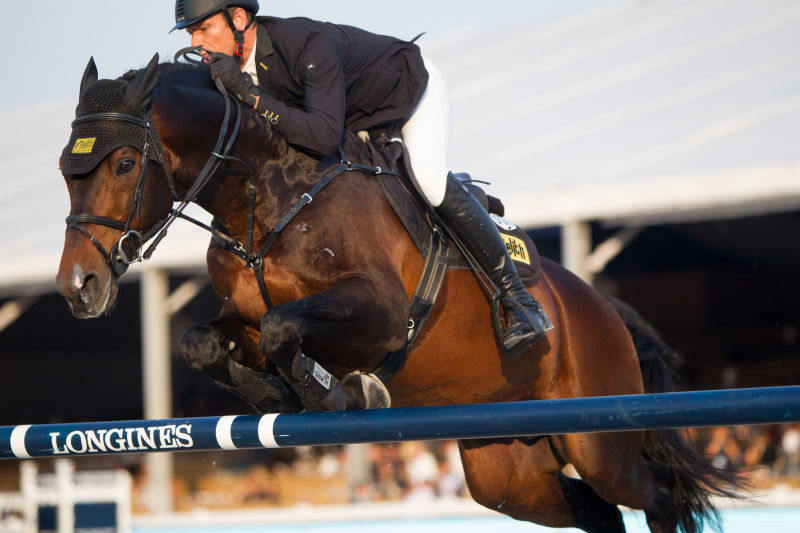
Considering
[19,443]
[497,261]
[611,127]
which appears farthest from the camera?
[611,127]

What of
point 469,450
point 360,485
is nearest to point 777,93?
point 360,485

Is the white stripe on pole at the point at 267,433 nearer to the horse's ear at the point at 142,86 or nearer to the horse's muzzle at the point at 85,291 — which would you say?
the horse's muzzle at the point at 85,291

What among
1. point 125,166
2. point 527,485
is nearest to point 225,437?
point 125,166

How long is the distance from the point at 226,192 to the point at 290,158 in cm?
25

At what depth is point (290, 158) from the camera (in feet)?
11.1

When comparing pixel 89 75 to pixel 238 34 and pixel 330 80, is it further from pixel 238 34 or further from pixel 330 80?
pixel 330 80

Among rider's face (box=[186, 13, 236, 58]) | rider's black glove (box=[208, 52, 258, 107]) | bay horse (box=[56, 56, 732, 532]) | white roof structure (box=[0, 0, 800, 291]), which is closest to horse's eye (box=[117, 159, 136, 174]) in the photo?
bay horse (box=[56, 56, 732, 532])

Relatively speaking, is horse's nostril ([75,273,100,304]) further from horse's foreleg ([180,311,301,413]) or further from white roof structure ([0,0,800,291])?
white roof structure ([0,0,800,291])

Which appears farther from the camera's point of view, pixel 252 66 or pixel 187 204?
pixel 252 66

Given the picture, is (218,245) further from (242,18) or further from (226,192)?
(242,18)

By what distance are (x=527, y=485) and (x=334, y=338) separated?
163 cm

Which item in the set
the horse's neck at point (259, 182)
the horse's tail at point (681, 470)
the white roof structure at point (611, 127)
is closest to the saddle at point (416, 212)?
the horse's neck at point (259, 182)

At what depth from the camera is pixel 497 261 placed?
3.73m

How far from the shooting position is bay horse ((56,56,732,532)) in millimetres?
2955
